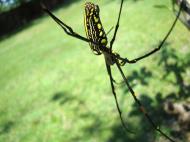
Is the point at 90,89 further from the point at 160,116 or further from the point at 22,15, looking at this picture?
the point at 22,15

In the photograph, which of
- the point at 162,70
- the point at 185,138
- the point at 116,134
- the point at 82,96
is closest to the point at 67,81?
the point at 82,96

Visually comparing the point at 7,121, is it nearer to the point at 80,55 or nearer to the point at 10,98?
the point at 10,98

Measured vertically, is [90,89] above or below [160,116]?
below

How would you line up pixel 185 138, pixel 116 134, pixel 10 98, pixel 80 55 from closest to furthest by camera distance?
pixel 185 138 < pixel 116 134 < pixel 10 98 < pixel 80 55

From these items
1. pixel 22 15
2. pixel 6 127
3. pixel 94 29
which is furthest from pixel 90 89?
pixel 22 15

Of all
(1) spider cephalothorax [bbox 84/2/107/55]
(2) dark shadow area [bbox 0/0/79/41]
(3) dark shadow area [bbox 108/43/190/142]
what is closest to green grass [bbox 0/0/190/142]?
(3) dark shadow area [bbox 108/43/190/142]

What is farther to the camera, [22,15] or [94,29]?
[22,15]

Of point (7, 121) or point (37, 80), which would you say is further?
point (37, 80)
